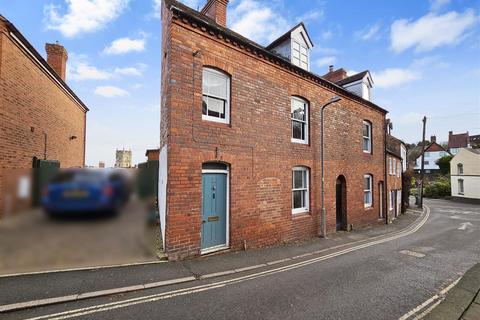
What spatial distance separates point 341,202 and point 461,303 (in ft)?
24.3

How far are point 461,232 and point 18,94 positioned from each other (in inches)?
835

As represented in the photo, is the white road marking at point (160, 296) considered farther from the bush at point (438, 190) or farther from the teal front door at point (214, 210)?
the bush at point (438, 190)

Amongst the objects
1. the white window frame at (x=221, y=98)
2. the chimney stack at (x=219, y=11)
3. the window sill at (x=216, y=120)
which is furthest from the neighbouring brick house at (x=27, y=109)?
the chimney stack at (x=219, y=11)

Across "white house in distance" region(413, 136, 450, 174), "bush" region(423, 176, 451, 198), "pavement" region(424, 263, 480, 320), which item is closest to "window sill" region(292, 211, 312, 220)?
"pavement" region(424, 263, 480, 320)

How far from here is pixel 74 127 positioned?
15.7 m

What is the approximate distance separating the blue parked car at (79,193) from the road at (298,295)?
5.67 ft

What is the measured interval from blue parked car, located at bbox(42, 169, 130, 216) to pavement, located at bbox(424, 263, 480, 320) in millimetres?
5909

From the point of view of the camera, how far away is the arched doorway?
1178 centimetres

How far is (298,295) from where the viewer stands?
464 cm

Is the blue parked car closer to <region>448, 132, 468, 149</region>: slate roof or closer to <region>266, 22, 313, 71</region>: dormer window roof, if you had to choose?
<region>266, 22, 313, 71</region>: dormer window roof

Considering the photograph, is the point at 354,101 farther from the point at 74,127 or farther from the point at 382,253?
the point at 74,127

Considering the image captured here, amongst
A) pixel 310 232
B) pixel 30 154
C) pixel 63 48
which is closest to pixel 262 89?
pixel 310 232

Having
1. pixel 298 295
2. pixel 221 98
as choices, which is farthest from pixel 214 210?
pixel 221 98

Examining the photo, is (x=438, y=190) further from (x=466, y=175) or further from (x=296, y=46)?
(x=296, y=46)
